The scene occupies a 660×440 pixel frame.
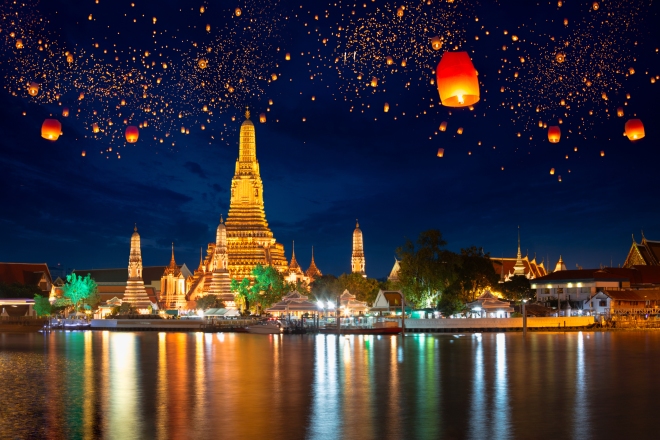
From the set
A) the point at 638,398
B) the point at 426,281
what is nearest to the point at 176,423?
the point at 638,398

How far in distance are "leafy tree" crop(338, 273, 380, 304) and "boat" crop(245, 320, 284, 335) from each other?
46.4 ft

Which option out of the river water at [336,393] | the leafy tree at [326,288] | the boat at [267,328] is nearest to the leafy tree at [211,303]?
the leafy tree at [326,288]

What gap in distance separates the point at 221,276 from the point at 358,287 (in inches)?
646

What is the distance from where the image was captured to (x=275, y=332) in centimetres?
6594

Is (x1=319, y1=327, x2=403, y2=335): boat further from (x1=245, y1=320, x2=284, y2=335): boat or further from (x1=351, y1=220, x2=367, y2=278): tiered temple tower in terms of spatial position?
(x1=351, y1=220, x2=367, y2=278): tiered temple tower

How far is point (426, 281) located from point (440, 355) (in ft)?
99.1

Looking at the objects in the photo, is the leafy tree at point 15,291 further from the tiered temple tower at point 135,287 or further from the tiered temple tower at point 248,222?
the tiered temple tower at point 248,222

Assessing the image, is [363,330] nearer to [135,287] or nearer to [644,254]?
[135,287]

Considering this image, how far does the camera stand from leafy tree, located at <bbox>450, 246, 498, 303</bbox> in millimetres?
74375

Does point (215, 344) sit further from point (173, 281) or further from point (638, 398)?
point (173, 281)

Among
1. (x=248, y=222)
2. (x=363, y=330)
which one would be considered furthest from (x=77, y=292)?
(x=363, y=330)

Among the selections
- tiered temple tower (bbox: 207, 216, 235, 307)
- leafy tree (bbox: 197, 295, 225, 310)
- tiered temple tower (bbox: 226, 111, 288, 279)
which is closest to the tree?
tiered temple tower (bbox: 207, 216, 235, 307)

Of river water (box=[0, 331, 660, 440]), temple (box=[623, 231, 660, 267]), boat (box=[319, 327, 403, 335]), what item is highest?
temple (box=[623, 231, 660, 267])

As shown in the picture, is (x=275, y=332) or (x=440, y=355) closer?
(x=440, y=355)
